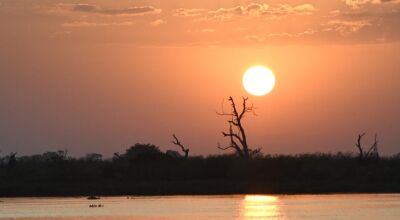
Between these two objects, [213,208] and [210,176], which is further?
[210,176]

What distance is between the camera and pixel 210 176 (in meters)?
75.4

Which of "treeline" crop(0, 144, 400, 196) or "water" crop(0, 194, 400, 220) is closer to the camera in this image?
"water" crop(0, 194, 400, 220)

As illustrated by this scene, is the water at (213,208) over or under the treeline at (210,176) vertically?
under

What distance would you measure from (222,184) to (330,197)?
10537 millimetres

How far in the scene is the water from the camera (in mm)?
49000

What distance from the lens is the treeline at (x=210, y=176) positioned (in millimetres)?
71000

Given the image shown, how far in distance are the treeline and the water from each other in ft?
16.3

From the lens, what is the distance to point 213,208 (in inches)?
2111

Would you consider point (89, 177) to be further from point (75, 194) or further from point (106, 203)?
point (106, 203)

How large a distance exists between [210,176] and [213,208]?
2181cm

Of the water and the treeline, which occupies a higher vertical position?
the treeline

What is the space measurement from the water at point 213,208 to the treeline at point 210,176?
4962 mm

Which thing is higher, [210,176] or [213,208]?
[210,176]

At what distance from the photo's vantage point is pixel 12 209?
55344 millimetres
